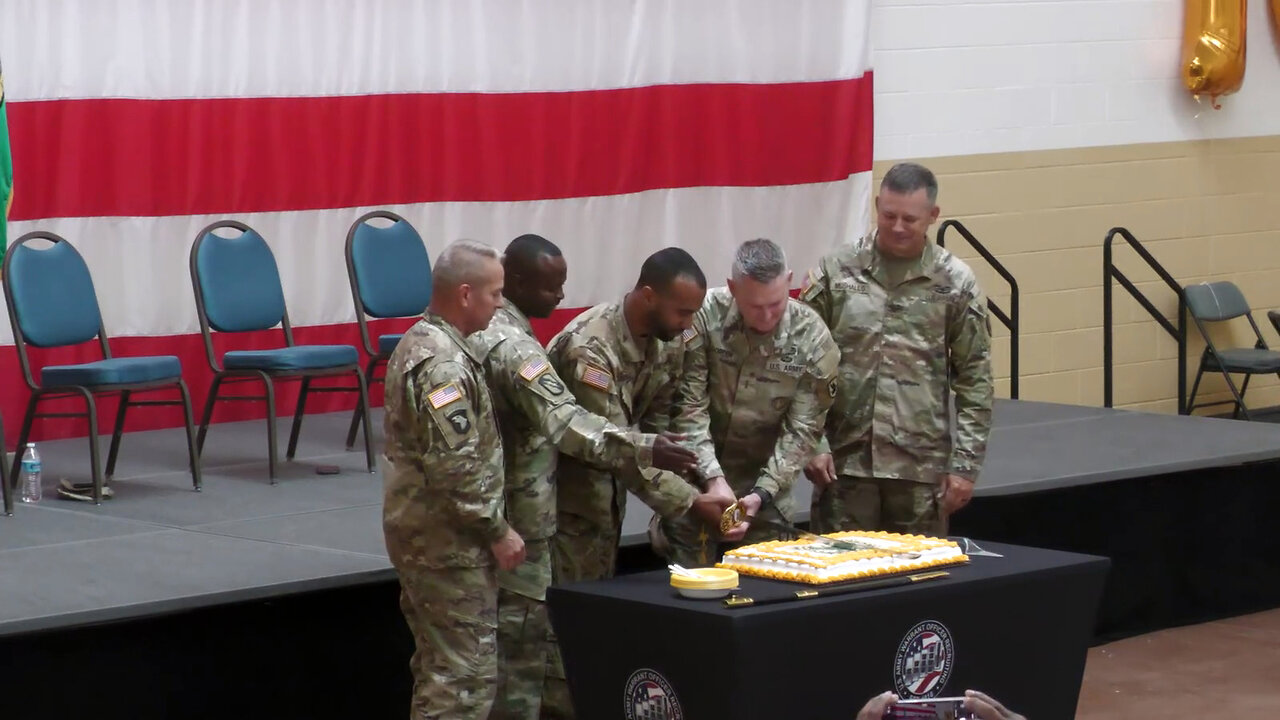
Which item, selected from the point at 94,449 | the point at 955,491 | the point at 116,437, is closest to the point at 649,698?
the point at 955,491

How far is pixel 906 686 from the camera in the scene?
3.67 metres

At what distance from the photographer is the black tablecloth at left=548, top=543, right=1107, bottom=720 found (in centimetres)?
344

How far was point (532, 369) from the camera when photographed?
3.74m

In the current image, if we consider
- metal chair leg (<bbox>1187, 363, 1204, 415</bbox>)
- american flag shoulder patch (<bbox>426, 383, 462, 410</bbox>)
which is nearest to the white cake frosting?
american flag shoulder patch (<bbox>426, 383, 462, 410</bbox>)

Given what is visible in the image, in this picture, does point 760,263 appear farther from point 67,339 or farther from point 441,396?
point 67,339

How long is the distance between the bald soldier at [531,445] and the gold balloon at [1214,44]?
21.1 feet

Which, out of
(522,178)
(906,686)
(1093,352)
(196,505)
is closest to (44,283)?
(196,505)

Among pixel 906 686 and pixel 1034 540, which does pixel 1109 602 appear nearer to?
pixel 1034 540

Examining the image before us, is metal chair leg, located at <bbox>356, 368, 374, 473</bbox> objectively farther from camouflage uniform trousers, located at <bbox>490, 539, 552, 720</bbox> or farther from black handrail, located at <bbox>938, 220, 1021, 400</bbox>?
black handrail, located at <bbox>938, 220, 1021, 400</bbox>

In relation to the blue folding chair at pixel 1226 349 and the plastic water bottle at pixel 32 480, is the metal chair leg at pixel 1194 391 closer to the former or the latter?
the blue folding chair at pixel 1226 349

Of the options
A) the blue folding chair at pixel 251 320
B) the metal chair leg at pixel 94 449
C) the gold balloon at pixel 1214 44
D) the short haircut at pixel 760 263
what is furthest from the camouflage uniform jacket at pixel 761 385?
the gold balloon at pixel 1214 44

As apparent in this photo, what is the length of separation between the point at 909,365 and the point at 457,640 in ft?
4.80

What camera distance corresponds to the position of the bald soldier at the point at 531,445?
374 centimetres

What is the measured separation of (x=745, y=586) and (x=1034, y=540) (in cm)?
248
